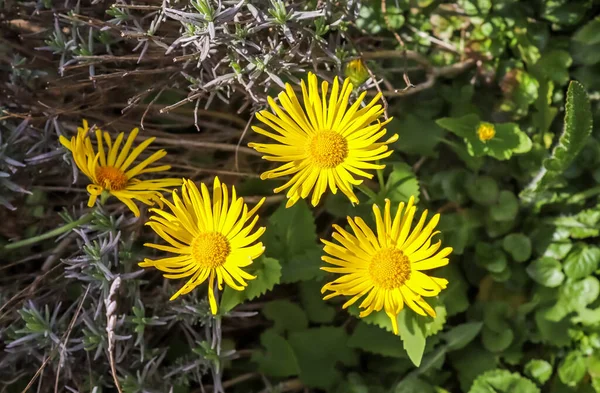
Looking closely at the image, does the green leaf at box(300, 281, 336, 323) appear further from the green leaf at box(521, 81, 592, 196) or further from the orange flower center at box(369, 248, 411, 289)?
the green leaf at box(521, 81, 592, 196)

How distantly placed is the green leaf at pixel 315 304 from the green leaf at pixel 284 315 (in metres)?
0.03

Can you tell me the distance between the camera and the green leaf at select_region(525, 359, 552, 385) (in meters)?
1.50

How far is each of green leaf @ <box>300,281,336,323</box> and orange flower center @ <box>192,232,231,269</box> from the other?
421mm

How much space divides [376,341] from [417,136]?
53 centimetres

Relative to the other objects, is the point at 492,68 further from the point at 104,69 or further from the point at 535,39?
the point at 104,69

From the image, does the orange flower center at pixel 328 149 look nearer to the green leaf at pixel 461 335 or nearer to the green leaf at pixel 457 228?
the green leaf at pixel 457 228

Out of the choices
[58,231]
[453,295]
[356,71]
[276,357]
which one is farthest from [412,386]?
[58,231]

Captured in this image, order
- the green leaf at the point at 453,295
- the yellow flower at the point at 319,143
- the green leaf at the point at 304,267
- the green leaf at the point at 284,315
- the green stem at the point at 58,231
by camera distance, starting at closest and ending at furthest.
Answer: the yellow flower at the point at 319,143
the green stem at the point at 58,231
the green leaf at the point at 304,267
the green leaf at the point at 453,295
the green leaf at the point at 284,315

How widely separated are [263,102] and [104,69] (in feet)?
1.33

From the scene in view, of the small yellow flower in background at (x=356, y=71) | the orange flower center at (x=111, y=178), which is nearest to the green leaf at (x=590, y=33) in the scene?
the small yellow flower in background at (x=356, y=71)

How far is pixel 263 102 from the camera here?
127cm

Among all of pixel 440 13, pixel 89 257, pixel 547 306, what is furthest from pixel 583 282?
pixel 89 257

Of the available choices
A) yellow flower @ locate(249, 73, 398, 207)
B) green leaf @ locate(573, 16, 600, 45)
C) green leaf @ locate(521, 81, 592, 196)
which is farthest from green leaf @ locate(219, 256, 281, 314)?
green leaf @ locate(573, 16, 600, 45)

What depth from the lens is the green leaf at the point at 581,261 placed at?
4.80 feet
